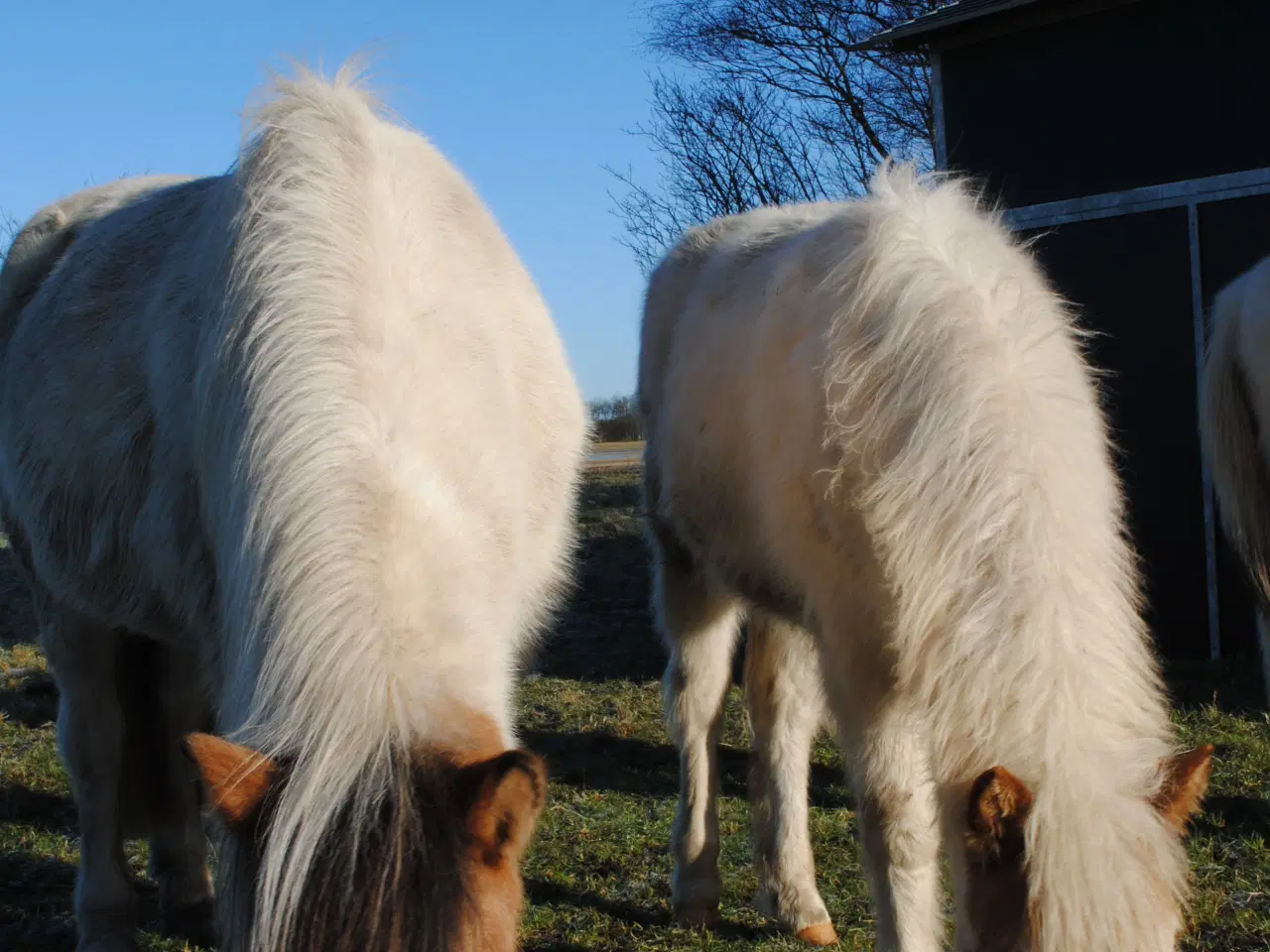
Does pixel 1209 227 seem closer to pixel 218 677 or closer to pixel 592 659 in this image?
pixel 592 659

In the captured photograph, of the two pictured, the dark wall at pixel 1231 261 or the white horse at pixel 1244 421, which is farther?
the dark wall at pixel 1231 261

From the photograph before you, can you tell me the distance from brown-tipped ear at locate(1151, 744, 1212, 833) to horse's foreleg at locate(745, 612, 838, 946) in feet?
6.01

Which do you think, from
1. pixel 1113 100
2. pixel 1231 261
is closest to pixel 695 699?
pixel 1231 261

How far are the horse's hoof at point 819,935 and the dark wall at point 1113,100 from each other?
18.2ft

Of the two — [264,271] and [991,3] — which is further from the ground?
[991,3]

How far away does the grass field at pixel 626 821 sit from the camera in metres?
4.01

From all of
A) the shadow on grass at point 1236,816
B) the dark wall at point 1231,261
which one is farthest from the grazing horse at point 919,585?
the dark wall at point 1231,261

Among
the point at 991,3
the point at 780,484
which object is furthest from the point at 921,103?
the point at 780,484

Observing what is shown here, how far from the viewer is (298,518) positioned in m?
2.18

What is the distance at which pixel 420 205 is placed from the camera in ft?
9.87

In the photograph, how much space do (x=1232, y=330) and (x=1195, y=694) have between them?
7.39 feet

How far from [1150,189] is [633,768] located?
498cm

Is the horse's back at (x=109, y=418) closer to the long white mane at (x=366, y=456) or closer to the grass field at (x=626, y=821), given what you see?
the long white mane at (x=366, y=456)

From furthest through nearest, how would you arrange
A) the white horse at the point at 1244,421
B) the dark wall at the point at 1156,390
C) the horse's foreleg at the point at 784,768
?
1. the dark wall at the point at 1156,390
2. the white horse at the point at 1244,421
3. the horse's foreleg at the point at 784,768
